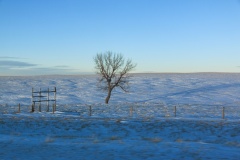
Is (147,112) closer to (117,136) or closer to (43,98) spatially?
(117,136)

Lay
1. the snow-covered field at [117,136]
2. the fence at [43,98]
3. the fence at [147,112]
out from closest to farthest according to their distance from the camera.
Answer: the snow-covered field at [117,136]
the fence at [147,112]
the fence at [43,98]

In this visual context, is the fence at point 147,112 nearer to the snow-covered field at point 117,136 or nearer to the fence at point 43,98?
the fence at point 43,98

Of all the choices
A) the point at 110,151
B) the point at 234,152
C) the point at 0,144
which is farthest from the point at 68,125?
the point at 234,152

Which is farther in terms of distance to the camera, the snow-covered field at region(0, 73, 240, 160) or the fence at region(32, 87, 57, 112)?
the fence at region(32, 87, 57, 112)

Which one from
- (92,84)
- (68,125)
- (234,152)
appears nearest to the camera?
(234,152)

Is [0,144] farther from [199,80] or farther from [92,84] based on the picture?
[199,80]

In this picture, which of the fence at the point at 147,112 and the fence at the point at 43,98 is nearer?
the fence at the point at 147,112

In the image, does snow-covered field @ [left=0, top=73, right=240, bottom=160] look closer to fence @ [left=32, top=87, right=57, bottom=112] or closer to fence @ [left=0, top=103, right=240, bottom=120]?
fence @ [left=32, top=87, right=57, bottom=112]

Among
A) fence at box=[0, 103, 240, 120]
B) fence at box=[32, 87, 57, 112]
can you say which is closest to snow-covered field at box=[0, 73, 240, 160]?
fence at box=[32, 87, 57, 112]

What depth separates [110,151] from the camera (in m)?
10.2

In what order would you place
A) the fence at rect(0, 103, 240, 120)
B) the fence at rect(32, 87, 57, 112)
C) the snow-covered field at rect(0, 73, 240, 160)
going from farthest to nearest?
the fence at rect(32, 87, 57, 112) → the fence at rect(0, 103, 240, 120) → the snow-covered field at rect(0, 73, 240, 160)

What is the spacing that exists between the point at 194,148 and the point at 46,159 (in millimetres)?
4785

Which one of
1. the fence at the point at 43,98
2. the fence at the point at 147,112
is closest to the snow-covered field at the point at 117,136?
the fence at the point at 43,98

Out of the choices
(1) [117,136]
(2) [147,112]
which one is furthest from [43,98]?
(1) [117,136]
